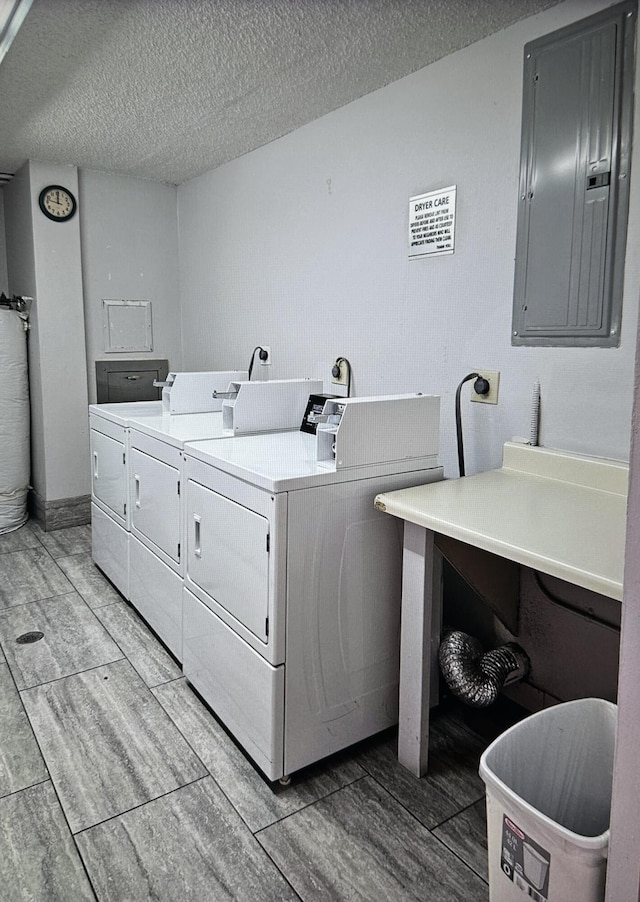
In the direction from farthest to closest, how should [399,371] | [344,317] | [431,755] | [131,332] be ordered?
1. [131,332]
2. [344,317]
3. [399,371]
4. [431,755]

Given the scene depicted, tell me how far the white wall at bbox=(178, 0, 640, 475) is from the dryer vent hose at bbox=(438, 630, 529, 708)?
0.66 meters

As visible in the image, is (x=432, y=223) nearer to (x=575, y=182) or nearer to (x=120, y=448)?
(x=575, y=182)

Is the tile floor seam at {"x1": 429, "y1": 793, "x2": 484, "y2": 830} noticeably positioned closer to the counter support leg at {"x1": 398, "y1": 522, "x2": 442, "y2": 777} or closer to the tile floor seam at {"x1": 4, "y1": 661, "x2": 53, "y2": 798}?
the counter support leg at {"x1": 398, "y1": 522, "x2": 442, "y2": 777}

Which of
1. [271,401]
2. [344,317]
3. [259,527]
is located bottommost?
[259,527]

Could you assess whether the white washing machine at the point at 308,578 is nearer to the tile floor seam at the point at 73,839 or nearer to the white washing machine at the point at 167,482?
the white washing machine at the point at 167,482

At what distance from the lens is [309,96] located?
→ 2789mm

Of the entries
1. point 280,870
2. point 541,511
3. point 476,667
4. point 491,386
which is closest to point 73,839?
point 280,870

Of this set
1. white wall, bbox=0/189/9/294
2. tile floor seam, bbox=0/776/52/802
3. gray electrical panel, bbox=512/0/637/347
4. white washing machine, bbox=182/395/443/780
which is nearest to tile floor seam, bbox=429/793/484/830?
white washing machine, bbox=182/395/443/780

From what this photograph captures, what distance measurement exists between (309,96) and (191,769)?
8.92ft

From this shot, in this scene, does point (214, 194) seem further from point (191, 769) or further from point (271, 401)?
point (191, 769)

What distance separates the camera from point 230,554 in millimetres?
2064

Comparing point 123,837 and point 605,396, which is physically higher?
point 605,396

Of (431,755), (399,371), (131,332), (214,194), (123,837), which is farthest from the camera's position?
(131,332)

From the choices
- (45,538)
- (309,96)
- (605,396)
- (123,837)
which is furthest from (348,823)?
(45,538)
